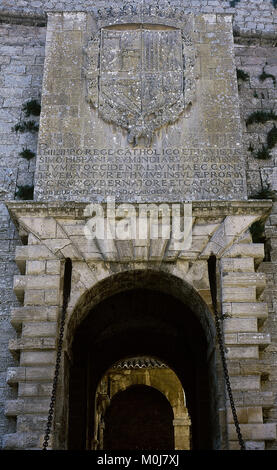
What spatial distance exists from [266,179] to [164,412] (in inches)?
399

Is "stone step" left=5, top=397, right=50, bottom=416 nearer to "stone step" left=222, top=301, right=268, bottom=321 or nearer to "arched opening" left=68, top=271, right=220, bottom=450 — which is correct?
"arched opening" left=68, top=271, right=220, bottom=450

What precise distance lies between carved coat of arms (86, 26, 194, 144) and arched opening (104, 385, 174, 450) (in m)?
10.0

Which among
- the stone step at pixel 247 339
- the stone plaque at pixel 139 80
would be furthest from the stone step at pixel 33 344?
the stone plaque at pixel 139 80

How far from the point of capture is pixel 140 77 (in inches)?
348

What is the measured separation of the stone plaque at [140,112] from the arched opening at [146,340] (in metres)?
1.30

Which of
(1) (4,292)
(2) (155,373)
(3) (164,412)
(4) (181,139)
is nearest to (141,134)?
(4) (181,139)

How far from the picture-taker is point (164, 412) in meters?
17.3

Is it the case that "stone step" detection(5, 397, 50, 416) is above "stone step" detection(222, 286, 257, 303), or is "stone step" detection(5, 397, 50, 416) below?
below

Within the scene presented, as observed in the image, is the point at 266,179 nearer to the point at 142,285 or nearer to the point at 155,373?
the point at 142,285

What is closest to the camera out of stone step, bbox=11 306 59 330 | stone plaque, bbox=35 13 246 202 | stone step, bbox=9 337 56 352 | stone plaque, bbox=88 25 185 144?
stone step, bbox=9 337 56 352

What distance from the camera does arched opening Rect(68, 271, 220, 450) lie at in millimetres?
8086

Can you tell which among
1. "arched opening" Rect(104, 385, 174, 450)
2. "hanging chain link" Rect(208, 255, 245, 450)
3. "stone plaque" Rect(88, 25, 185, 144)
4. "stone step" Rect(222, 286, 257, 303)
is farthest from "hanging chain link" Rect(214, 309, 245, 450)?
"arched opening" Rect(104, 385, 174, 450)

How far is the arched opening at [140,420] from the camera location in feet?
55.2

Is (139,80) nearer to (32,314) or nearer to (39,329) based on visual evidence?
(32,314)
